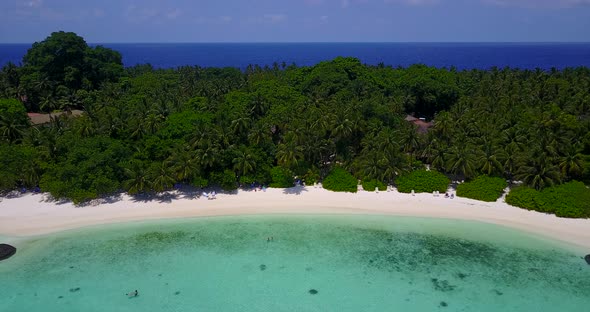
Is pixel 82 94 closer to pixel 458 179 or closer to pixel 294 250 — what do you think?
pixel 294 250

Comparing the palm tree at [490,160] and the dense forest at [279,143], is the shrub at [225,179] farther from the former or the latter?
the palm tree at [490,160]

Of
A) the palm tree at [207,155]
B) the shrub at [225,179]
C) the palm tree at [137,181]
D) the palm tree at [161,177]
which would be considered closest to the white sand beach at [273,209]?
the shrub at [225,179]

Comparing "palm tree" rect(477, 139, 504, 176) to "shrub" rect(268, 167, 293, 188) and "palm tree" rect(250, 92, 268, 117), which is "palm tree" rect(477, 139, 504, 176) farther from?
"palm tree" rect(250, 92, 268, 117)

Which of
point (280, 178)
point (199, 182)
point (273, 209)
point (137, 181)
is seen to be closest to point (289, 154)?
point (280, 178)

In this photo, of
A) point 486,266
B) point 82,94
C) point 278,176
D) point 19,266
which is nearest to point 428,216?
point 486,266

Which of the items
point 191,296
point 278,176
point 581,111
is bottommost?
point 191,296

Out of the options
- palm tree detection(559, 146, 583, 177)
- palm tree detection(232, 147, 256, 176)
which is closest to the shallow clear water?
palm tree detection(232, 147, 256, 176)

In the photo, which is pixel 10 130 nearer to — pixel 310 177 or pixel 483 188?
pixel 310 177
